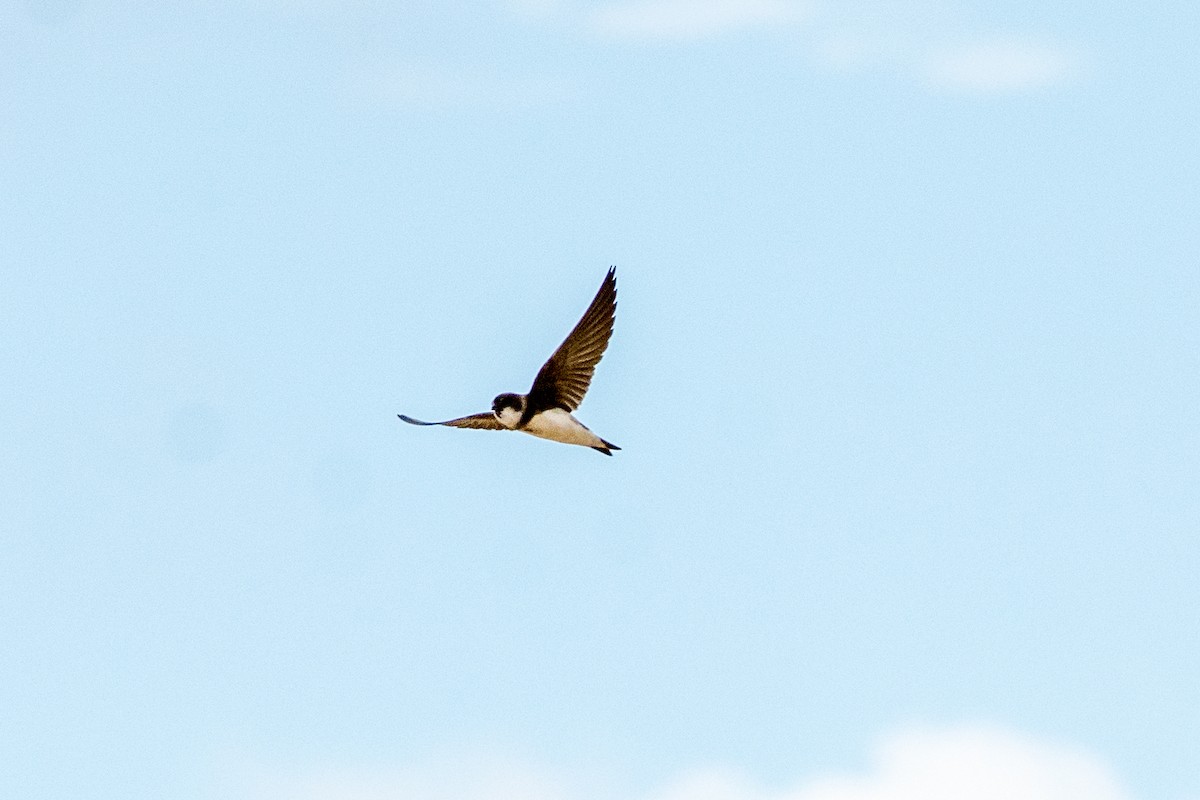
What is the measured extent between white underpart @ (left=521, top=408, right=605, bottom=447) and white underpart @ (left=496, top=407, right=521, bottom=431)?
13 cm

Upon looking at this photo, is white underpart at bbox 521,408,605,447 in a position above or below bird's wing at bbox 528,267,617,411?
below

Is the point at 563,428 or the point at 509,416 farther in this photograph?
the point at 509,416

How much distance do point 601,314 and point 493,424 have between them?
1260mm

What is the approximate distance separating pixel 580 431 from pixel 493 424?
92 centimetres

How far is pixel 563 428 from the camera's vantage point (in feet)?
85.1

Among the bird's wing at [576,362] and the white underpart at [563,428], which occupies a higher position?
the bird's wing at [576,362]

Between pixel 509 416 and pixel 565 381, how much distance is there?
1.70 ft

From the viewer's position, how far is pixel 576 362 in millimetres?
26250

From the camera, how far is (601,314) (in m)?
26.1

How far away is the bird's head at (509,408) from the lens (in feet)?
85.8

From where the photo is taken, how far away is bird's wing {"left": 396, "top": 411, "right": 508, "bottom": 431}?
26.4 m

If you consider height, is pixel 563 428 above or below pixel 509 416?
below

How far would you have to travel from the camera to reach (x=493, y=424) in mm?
26500

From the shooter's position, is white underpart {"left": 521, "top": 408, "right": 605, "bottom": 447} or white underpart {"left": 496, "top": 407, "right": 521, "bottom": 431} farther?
white underpart {"left": 496, "top": 407, "right": 521, "bottom": 431}
